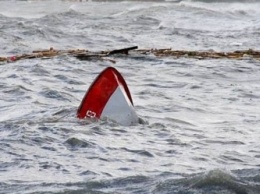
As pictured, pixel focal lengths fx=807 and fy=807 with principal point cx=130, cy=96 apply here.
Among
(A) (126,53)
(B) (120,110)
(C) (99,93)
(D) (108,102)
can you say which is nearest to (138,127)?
(B) (120,110)

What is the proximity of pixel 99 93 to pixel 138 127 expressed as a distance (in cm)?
88

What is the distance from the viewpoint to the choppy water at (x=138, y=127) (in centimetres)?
975

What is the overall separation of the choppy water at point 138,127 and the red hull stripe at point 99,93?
19cm

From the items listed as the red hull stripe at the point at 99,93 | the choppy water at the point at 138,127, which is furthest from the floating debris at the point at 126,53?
the red hull stripe at the point at 99,93

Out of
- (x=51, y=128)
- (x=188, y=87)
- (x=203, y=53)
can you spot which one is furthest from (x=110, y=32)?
(x=51, y=128)

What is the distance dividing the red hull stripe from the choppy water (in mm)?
191

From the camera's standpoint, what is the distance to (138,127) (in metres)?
13.2

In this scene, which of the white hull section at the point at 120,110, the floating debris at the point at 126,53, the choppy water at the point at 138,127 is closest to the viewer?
the choppy water at the point at 138,127

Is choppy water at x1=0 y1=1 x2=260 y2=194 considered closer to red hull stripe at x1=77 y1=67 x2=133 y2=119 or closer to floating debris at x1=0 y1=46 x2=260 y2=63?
red hull stripe at x1=77 y1=67 x2=133 y2=119

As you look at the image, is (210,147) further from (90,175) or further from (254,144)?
(90,175)

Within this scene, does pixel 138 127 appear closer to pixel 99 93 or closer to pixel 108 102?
pixel 108 102

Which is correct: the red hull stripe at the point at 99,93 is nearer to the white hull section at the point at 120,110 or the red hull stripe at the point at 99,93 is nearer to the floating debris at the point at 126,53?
the white hull section at the point at 120,110

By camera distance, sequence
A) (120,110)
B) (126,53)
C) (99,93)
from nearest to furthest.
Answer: (120,110) → (99,93) → (126,53)

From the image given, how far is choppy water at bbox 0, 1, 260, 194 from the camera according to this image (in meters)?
9.75
